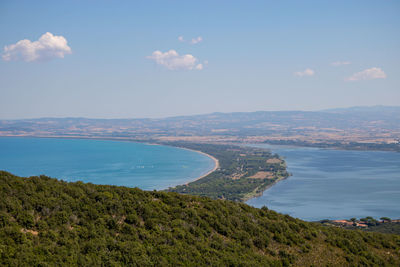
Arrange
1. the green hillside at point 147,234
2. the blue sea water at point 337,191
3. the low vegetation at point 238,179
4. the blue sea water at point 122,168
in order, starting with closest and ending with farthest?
1. the green hillside at point 147,234
2. the blue sea water at point 337,191
3. the low vegetation at point 238,179
4. the blue sea water at point 122,168

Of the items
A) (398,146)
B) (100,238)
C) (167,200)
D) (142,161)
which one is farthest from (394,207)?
(398,146)

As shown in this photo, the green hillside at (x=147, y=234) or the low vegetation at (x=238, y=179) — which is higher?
the green hillside at (x=147, y=234)

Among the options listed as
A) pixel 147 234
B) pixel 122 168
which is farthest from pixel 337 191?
pixel 147 234

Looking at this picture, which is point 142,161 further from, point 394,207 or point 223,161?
point 394,207

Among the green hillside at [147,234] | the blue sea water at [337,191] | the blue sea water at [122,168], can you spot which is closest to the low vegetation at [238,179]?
the blue sea water at [337,191]

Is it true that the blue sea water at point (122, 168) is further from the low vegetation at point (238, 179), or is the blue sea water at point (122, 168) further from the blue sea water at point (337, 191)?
the blue sea water at point (337, 191)

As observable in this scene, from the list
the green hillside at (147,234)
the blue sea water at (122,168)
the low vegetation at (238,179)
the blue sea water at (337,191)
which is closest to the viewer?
the green hillside at (147,234)

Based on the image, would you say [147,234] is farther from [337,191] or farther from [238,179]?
[238,179]
